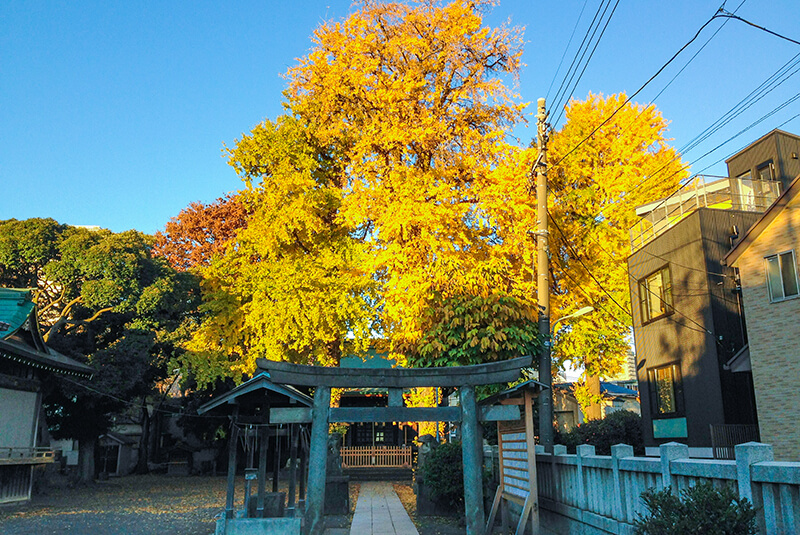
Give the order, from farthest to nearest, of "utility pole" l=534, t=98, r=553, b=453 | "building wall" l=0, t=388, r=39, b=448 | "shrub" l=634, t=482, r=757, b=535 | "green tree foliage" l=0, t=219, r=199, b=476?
"green tree foliage" l=0, t=219, r=199, b=476, "building wall" l=0, t=388, r=39, b=448, "utility pole" l=534, t=98, r=553, b=453, "shrub" l=634, t=482, r=757, b=535

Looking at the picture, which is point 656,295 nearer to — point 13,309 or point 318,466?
point 318,466

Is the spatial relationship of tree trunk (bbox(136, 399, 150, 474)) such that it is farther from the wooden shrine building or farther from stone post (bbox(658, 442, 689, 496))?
stone post (bbox(658, 442, 689, 496))

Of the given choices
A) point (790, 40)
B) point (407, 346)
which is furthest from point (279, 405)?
point (790, 40)

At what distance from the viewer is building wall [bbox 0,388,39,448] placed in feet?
70.1

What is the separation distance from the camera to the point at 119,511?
64.1 ft

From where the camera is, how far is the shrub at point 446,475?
50.5 feet

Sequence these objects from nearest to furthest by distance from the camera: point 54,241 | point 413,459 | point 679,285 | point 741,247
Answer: point 741,247 < point 679,285 < point 54,241 < point 413,459

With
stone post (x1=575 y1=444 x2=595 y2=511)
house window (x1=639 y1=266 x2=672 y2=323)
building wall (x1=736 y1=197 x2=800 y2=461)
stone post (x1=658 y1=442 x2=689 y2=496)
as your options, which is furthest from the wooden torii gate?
house window (x1=639 y1=266 x2=672 y2=323)

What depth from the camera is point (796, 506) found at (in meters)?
5.75

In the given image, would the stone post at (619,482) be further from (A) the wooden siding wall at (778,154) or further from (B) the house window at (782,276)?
(A) the wooden siding wall at (778,154)

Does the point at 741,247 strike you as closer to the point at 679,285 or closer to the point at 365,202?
the point at 679,285

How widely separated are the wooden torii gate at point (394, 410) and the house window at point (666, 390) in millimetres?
13206

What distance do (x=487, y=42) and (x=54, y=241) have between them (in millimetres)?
21547

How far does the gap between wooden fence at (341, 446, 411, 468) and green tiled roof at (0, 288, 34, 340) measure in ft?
53.7
